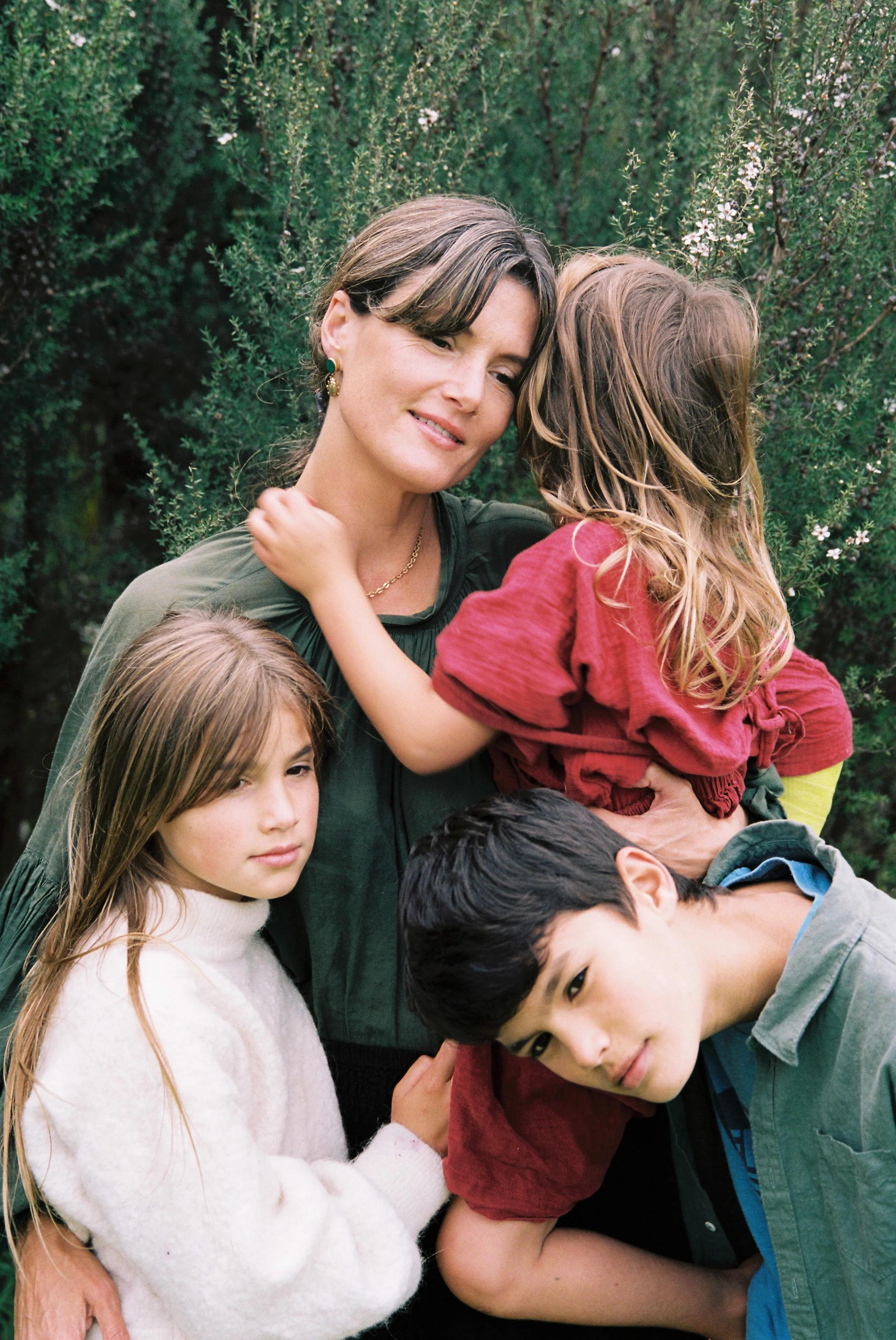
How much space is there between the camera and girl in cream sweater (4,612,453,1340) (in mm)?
1591

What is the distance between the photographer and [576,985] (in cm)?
155

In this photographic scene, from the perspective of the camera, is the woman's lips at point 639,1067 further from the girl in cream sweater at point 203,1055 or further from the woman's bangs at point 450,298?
the woman's bangs at point 450,298

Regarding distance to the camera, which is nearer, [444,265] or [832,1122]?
[832,1122]

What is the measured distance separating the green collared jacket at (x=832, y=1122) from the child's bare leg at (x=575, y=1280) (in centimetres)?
24

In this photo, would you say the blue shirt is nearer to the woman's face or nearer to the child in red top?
the child in red top

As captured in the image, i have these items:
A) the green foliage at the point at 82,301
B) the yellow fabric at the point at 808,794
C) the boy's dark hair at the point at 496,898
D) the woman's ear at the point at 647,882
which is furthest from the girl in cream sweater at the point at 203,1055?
the green foliage at the point at 82,301

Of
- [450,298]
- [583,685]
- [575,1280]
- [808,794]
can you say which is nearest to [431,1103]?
[575,1280]

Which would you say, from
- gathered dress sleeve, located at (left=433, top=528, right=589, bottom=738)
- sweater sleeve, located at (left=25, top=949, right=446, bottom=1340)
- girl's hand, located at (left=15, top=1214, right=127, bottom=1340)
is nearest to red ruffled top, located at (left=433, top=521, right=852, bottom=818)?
gathered dress sleeve, located at (left=433, top=528, right=589, bottom=738)

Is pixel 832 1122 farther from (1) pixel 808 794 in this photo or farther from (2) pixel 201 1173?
(2) pixel 201 1173

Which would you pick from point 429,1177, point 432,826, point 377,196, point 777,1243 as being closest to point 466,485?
point 377,196

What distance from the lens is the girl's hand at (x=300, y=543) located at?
1.85 metres

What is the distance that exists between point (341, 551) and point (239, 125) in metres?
2.05

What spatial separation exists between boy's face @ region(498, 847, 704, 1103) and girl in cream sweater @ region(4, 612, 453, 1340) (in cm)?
34

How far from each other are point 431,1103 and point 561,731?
25.0 inches
